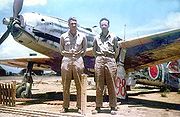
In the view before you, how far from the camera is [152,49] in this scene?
35.9 ft

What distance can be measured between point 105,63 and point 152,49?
4827mm

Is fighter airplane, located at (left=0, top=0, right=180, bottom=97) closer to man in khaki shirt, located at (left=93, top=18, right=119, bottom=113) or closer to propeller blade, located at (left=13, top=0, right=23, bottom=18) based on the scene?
propeller blade, located at (left=13, top=0, right=23, bottom=18)

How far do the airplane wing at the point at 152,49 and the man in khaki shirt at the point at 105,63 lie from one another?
3.60 meters

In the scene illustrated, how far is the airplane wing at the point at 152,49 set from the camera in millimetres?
9977

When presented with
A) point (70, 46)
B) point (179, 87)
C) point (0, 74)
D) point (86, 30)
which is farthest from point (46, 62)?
point (0, 74)

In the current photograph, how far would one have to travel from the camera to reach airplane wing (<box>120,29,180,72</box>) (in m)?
9.98

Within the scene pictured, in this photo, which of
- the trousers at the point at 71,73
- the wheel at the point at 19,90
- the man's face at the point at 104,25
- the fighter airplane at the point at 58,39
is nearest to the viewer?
the trousers at the point at 71,73

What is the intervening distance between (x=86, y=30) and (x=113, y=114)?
6.68 m

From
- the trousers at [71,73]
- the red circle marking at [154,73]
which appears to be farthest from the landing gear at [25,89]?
the red circle marking at [154,73]

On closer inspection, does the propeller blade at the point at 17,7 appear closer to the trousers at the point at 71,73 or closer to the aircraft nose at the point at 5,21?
the aircraft nose at the point at 5,21

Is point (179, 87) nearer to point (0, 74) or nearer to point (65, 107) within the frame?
point (65, 107)

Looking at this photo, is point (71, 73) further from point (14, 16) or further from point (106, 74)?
point (14, 16)

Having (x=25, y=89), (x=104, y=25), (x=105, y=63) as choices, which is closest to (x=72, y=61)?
(x=105, y=63)

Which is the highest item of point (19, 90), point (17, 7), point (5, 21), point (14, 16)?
point (17, 7)
